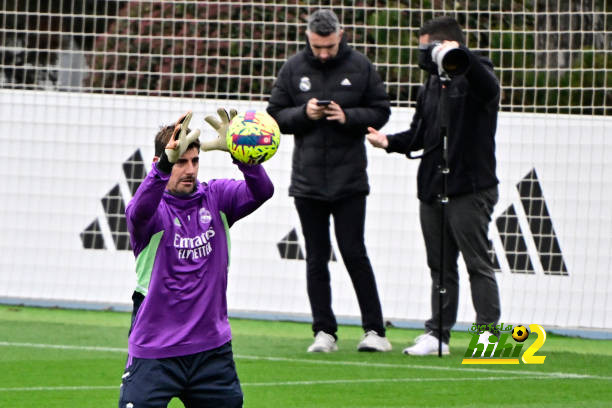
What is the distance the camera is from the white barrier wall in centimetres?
1103

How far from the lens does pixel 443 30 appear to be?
28.6 feet

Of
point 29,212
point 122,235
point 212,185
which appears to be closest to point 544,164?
point 122,235

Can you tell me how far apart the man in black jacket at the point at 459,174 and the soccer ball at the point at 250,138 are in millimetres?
3178

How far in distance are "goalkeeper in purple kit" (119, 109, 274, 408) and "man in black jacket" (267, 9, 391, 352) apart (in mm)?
3454

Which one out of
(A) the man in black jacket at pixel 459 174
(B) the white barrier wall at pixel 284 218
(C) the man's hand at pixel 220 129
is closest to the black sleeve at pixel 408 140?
(A) the man in black jacket at pixel 459 174

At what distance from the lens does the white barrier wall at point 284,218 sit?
11.0m

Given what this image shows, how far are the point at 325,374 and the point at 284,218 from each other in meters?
3.69

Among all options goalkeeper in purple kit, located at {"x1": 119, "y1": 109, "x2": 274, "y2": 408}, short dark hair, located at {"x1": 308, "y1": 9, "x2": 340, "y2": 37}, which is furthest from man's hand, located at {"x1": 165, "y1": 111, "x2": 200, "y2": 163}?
short dark hair, located at {"x1": 308, "y1": 9, "x2": 340, "y2": 37}

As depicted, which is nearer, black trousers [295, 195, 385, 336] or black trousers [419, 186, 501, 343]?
black trousers [419, 186, 501, 343]

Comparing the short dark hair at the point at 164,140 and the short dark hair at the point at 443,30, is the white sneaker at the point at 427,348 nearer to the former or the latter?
the short dark hair at the point at 443,30

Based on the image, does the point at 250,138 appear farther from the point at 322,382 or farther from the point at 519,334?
the point at 519,334

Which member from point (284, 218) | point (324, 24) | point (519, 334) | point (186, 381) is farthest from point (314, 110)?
point (186, 381)

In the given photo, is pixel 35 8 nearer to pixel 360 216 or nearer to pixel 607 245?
pixel 360 216

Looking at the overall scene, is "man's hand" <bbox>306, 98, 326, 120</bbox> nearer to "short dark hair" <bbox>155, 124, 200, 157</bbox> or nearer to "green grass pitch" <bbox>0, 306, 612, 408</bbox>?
"green grass pitch" <bbox>0, 306, 612, 408</bbox>
